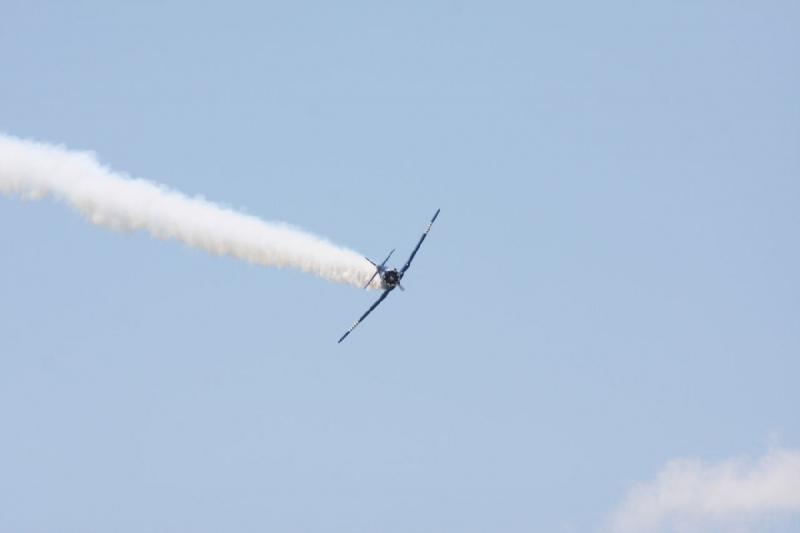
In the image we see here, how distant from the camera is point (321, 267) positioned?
85.1 metres

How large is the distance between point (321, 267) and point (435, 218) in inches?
476

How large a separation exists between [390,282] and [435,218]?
9.25 metres

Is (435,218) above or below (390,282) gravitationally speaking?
above

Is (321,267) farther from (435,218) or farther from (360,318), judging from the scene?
(435,218)

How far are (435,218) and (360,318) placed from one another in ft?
35.7

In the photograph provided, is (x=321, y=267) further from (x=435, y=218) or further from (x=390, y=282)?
(x=435, y=218)

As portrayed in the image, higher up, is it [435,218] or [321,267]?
[435,218]

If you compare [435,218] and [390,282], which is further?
[435,218]

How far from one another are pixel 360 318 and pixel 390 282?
510cm

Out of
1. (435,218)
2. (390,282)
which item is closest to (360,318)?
(390,282)

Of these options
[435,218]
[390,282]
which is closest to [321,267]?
[390,282]

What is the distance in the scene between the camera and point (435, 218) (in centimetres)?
9181

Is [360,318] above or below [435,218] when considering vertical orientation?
below

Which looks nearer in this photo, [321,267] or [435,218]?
[321,267]
